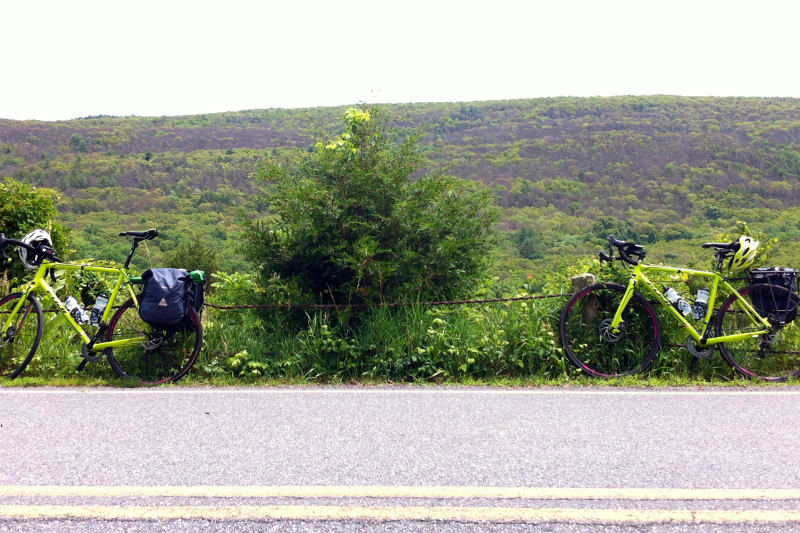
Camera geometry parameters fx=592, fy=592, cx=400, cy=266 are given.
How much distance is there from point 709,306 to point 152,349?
17.2 feet

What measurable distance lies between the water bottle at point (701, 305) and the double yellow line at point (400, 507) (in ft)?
9.33

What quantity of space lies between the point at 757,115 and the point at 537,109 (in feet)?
161

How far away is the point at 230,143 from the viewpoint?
124 meters

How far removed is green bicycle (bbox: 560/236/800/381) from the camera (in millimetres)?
5605

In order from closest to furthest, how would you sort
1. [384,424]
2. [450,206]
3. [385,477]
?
[385,477], [384,424], [450,206]

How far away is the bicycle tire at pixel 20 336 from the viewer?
552 centimetres

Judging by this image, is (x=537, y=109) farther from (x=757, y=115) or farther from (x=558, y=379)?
(x=558, y=379)

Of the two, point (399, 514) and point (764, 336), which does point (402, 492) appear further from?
point (764, 336)

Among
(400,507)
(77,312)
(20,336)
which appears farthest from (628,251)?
(20,336)

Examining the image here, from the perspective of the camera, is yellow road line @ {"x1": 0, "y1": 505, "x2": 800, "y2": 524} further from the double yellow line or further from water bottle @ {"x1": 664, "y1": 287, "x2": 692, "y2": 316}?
water bottle @ {"x1": 664, "y1": 287, "x2": 692, "y2": 316}

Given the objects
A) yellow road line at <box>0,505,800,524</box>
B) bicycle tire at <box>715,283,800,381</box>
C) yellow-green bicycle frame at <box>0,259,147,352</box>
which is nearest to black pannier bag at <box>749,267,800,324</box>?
bicycle tire at <box>715,283,800,381</box>

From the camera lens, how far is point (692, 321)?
5797 millimetres

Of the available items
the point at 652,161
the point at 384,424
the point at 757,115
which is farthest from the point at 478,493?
the point at 757,115

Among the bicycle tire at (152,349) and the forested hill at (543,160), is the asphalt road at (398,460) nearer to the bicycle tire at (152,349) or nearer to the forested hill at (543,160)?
the bicycle tire at (152,349)
